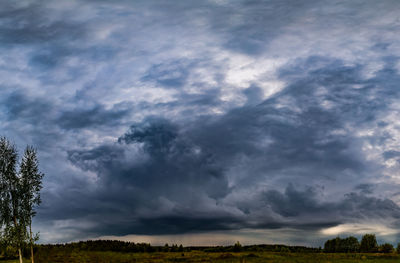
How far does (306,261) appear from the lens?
55.2 metres

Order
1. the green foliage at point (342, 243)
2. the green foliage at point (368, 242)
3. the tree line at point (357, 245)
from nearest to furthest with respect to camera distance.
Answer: the tree line at point (357, 245) → the green foliage at point (368, 242) → the green foliage at point (342, 243)

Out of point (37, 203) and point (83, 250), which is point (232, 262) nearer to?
point (37, 203)

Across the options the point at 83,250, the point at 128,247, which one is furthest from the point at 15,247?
the point at 128,247

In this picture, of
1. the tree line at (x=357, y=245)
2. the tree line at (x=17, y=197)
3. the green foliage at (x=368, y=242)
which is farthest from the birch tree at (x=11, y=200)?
the green foliage at (x=368, y=242)

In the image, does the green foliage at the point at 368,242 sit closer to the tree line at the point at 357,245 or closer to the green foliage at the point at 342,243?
the tree line at the point at 357,245

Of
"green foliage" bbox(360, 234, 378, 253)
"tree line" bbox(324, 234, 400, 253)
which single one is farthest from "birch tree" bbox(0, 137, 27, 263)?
"green foliage" bbox(360, 234, 378, 253)

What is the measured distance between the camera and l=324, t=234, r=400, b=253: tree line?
102 m

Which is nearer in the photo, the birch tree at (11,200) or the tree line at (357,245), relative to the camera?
the birch tree at (11,200)

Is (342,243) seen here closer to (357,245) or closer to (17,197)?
(357,245)

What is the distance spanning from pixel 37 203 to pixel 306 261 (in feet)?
167

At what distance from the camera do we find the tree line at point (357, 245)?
10200 cm

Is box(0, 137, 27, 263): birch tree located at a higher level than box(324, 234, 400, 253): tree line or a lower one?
higher

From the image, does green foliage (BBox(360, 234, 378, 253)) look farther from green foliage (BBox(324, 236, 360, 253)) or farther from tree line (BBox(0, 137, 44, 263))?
tree line (BBox(0, 137, 44, 263))

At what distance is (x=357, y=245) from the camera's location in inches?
5108
